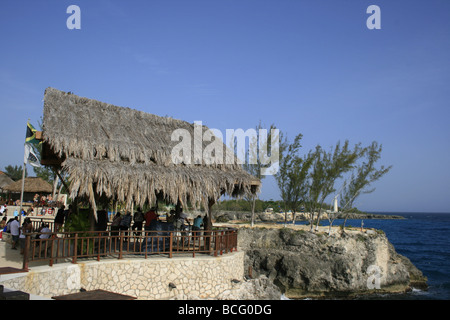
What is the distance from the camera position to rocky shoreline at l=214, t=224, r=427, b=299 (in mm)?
20891

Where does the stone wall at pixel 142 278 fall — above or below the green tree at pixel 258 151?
below

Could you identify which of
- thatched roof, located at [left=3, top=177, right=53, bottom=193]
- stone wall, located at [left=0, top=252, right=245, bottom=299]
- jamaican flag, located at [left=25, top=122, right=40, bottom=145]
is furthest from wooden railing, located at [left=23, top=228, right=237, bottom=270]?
thatched roof, located at [left=3, top=177, right=53, bottom=193]

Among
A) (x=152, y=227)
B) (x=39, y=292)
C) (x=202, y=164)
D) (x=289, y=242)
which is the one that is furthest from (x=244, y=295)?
(x=289, y=242)

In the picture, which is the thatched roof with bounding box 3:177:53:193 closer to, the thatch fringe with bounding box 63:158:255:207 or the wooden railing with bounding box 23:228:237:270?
the wooden railing with bounding box 23:228:237:270

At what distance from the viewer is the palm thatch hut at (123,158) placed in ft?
36.3

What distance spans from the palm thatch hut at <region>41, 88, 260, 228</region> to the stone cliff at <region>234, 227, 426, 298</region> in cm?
859

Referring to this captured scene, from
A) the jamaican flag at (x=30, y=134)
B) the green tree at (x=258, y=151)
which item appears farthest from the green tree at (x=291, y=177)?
the jamaican flag at (x=30, y=134)

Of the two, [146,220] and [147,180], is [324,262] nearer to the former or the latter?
[146,220]

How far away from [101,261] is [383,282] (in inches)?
733

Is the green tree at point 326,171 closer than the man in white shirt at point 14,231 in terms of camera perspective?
No

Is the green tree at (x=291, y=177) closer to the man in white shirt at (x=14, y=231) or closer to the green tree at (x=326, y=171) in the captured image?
the green tree at (x=326, y=171)

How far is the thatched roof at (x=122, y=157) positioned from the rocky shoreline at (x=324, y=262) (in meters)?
8.71
